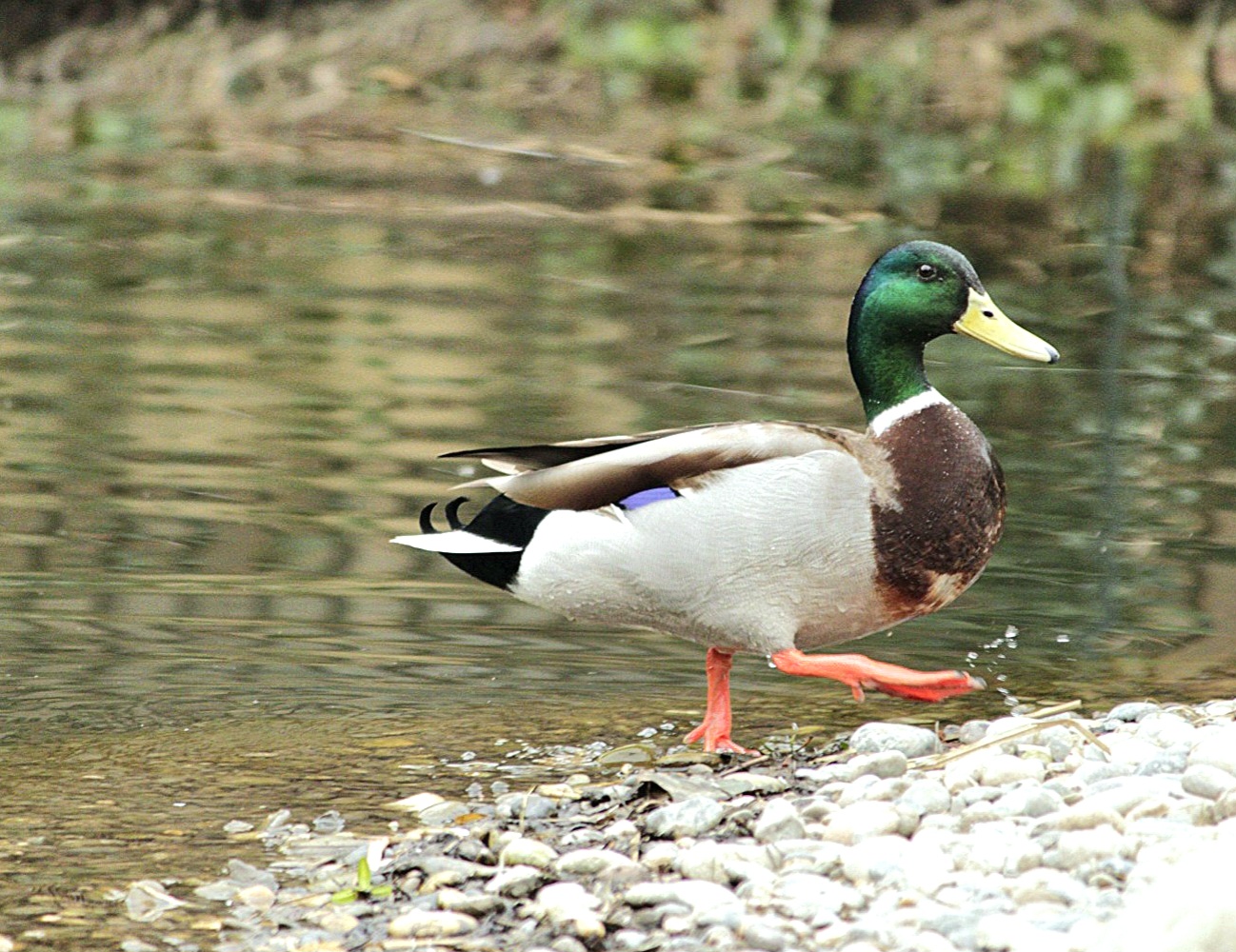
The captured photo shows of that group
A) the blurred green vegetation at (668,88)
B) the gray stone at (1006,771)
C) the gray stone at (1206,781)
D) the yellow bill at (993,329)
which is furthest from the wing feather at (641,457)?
the blurred green vegetation at (668,88)

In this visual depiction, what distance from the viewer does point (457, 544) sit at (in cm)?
553

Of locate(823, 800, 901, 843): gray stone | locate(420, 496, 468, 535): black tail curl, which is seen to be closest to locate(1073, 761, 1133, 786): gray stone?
locate(823, 800, 901, 843): gray stone

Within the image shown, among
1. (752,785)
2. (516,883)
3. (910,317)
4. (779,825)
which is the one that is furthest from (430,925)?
(910,317)

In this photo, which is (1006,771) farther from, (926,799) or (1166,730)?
(1166,730)

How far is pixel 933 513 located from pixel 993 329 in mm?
615

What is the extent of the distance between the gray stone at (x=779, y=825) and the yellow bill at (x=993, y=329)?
1527 millimetres

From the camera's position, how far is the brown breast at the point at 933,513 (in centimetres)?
518

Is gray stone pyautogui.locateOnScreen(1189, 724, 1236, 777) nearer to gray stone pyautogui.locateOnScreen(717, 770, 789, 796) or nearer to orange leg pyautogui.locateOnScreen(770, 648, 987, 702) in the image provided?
orange leg pyautogui.locateOnScreen(770, 648, 987, 702)

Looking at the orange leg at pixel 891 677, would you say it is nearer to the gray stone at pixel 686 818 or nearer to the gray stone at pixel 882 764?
the gray stone at pixel 882 764

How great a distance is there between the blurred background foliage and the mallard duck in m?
9.86

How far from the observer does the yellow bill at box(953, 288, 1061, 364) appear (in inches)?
218

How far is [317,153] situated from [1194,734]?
1297 centimetres

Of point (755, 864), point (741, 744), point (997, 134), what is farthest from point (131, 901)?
point (997, 134)

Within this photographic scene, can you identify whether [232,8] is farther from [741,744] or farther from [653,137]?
[741,744]
